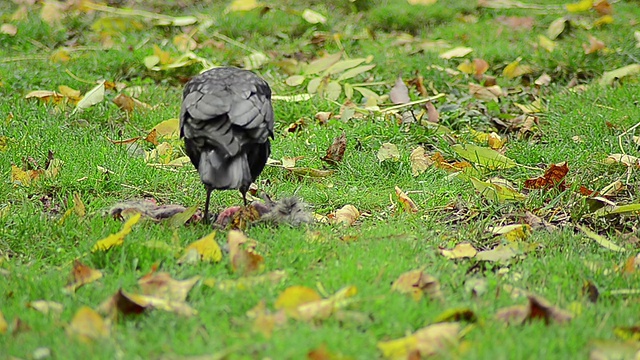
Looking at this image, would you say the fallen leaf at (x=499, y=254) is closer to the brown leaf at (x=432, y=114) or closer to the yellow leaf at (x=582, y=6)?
the brown leaf at (x=432, y=114)

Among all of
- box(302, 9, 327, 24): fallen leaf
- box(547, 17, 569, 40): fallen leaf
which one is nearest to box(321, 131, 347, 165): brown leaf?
box(302, 9, 327, 24): fallen leaf

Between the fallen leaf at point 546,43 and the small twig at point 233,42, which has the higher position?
the fallen leaf at point 546,43

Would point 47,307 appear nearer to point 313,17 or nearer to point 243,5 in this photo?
point 313,17

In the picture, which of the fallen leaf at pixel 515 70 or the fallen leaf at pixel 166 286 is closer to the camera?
the fallen leaf at pixel 166 286

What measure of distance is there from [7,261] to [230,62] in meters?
3.73

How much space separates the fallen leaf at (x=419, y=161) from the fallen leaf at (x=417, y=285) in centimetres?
179

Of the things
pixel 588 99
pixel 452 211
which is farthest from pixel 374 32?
pixel 452 211

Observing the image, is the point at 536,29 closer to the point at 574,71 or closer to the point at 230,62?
the point at 574,71

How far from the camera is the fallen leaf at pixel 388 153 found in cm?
483

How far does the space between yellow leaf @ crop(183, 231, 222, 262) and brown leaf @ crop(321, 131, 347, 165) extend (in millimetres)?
1777

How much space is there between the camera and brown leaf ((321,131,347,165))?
16.2ft

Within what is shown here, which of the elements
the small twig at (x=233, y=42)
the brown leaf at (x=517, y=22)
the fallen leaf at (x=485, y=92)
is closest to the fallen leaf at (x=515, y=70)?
the fallen leaf at (x=485, y=92)

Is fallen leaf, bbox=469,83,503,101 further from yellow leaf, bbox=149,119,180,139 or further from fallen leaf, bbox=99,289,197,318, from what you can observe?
fallen leaf, bbox=99,289,197,318

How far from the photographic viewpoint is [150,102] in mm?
5844
